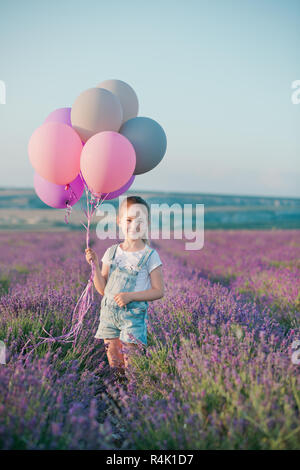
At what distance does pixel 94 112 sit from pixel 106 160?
46 centimetres

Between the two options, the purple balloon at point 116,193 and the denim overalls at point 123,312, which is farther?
the purple balloon at point 116,193

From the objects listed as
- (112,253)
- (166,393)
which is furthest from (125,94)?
(166,393)

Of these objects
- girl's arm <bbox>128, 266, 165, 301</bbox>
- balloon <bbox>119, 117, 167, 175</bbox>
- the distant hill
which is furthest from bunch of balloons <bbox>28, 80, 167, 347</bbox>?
the distant hill

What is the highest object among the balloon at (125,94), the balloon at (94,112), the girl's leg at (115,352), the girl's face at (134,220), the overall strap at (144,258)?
the balloon at (125,94)

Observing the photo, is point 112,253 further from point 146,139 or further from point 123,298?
point 146,139

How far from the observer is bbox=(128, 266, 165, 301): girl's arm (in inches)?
98.7

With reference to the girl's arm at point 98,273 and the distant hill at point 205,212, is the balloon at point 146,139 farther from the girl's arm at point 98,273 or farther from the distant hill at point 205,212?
the distant hill at point 205,212

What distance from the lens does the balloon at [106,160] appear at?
2449 millimetres

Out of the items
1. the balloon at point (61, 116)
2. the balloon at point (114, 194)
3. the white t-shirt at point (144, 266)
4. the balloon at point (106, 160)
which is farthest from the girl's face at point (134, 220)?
the balloon at point (61, 116)

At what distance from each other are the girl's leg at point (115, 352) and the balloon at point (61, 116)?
69.4 inches

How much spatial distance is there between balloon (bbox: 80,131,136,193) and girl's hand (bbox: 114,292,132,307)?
80 centimetres

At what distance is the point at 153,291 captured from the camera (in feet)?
8.32
